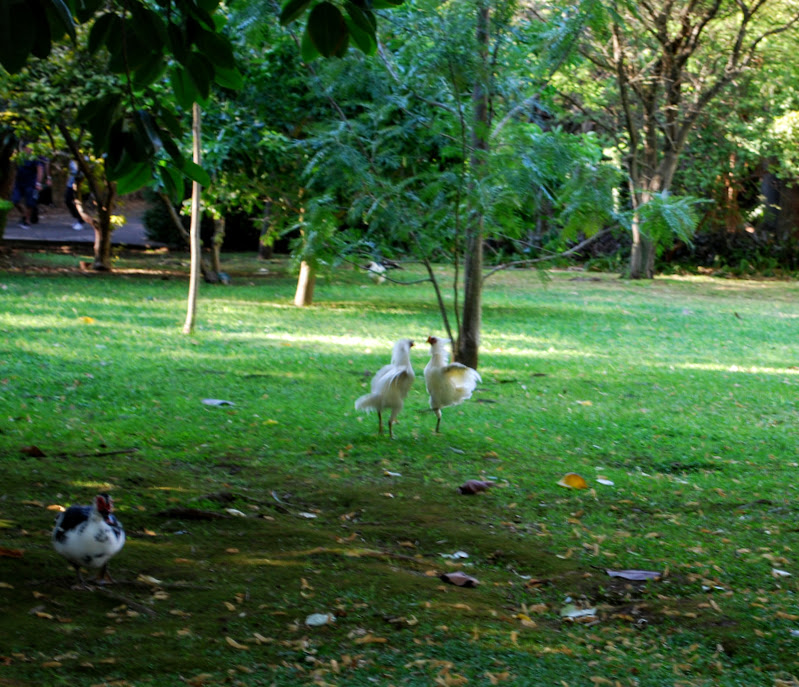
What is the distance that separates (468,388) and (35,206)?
20201 mm

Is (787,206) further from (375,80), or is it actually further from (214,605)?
(214,605)

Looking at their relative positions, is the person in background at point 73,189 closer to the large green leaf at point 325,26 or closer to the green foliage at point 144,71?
the green foliage at point 144,71

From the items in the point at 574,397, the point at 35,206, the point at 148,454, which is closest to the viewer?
the point at 148,454

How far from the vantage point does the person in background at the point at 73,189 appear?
17.4 metres

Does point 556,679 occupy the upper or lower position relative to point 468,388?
lower

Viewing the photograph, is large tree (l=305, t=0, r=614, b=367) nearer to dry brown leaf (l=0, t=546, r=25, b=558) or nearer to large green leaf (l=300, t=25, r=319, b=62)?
large green leaf (l=300, t=25, r=319, b=62)

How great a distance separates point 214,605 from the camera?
3422 mm

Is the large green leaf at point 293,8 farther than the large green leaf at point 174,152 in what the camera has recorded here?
No

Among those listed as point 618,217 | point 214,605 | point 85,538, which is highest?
point 618,217

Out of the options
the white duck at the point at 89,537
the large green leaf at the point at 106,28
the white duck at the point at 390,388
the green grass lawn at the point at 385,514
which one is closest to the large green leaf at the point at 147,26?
the large green leaf at the point at 106,28

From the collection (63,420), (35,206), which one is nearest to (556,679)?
(63,420)

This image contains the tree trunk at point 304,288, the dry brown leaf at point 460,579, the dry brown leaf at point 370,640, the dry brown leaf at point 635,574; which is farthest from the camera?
the tree trunk at point 304,288

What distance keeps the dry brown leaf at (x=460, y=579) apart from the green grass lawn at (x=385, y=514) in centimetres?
8

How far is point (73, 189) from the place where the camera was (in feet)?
64.1
